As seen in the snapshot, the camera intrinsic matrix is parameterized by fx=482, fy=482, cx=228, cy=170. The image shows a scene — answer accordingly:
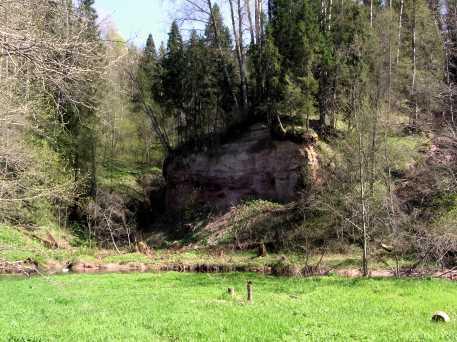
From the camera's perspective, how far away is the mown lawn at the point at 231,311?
10.0 m

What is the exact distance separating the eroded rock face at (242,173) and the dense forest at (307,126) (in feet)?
2.99

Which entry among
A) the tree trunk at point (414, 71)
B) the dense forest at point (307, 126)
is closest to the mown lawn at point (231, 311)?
the dense forest at point (307, 126)

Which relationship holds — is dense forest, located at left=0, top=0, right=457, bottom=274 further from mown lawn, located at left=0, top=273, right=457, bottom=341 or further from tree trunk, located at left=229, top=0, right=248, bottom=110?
mown lawn, located at left=0, top=273, right=457, bottom=341

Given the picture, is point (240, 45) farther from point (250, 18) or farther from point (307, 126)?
point (307, 126)

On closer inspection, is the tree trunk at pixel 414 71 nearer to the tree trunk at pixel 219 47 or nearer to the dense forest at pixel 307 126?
the dense forest at pixel 307 126

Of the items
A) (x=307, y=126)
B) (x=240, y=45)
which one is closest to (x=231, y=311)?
(x=307, y=126)

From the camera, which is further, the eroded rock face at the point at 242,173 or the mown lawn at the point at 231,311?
the eroded rock face at the point at 242,173

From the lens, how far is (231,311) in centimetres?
1262

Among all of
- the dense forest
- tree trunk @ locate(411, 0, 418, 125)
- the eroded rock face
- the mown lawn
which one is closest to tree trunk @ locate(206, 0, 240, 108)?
the dense forest

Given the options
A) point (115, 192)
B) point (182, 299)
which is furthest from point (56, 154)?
point (182, 299)

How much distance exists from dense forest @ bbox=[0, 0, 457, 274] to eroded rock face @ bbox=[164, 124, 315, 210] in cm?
91

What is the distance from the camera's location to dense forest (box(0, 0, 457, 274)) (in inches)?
906

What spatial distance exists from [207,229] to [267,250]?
6.35 metres

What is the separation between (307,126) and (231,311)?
79.1ft
